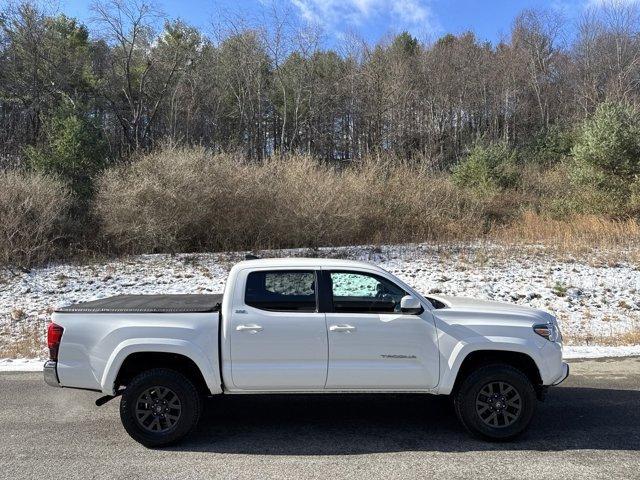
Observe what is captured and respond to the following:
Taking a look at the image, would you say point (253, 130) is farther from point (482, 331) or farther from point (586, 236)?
point (482, 331)

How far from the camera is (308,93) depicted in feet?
134

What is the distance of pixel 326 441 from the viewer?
5.19 meters

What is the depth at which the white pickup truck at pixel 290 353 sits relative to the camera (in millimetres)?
5047

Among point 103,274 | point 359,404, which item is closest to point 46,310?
point 103,274

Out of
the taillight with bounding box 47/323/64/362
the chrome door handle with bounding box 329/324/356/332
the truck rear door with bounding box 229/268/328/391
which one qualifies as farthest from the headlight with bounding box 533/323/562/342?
the taillight with bounding box 47/323/64/362

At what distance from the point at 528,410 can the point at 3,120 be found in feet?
119

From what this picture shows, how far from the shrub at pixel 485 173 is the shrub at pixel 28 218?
59.8 ft

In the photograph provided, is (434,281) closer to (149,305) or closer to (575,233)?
(575,233)

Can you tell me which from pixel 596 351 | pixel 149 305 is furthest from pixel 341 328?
pixel 596 351

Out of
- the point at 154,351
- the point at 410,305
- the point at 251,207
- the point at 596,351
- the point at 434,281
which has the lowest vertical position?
the point at 596,351

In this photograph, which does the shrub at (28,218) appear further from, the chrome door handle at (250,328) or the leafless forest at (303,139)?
the chrome door handle at (250,328)

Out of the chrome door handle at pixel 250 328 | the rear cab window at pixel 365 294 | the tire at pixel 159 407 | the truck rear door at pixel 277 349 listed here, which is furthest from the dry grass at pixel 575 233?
the tire at pixel 159 407

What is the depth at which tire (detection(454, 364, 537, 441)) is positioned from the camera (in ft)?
16.8

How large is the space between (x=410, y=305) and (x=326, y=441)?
5.17 ft
